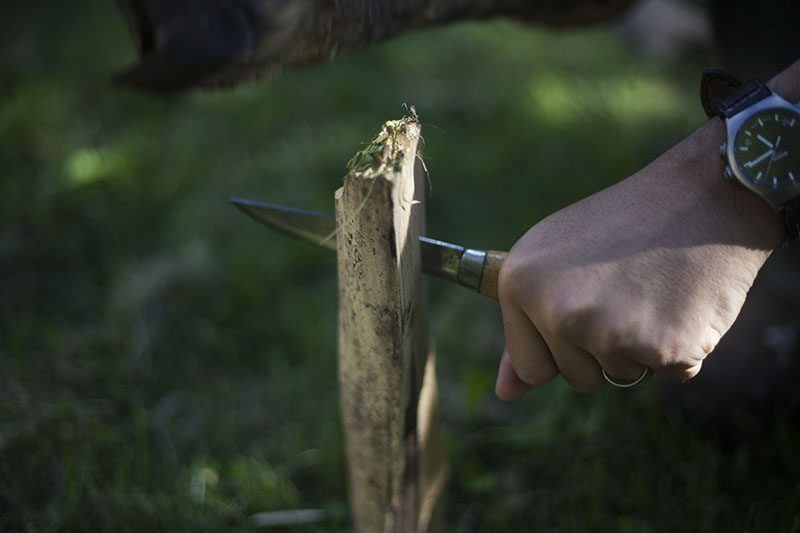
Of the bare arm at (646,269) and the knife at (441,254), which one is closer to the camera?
the bare arm at (646,269)

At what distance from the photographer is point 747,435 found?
1900 millimetres

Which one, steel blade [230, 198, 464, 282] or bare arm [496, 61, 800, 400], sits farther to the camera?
steel blade [230, 198, 464, 282]

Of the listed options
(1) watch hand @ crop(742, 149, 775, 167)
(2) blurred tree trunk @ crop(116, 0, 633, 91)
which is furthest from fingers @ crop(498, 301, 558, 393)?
(2) blurred tree trunk @ crop(116, 0, 633, 91)

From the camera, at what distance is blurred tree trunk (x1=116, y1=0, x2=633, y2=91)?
3.87 feet

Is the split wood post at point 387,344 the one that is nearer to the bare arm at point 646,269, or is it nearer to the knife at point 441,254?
the knife at point 441,254

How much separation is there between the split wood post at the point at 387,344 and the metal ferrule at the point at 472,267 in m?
0.09

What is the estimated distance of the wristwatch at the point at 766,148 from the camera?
3.53ft

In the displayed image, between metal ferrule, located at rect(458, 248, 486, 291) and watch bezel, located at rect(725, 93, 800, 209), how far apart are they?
486 mm

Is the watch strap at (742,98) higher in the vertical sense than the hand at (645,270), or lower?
higher

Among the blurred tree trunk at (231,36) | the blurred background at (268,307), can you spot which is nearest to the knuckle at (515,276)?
the blurred tree trunk at (231,36)

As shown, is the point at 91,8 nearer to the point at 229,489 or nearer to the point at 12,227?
the point at 12,227

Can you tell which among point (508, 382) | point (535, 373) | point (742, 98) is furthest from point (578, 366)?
point (742, 98)

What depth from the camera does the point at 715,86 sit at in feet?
4.11

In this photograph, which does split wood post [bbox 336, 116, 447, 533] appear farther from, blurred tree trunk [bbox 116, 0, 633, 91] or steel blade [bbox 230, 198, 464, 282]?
blurred tree trunk [bbox 116, 0, 633, 91]
